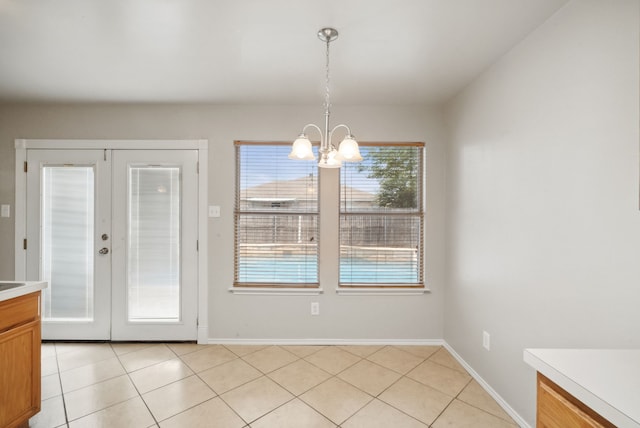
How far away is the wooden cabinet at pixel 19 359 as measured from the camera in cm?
157

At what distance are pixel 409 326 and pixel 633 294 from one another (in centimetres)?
194

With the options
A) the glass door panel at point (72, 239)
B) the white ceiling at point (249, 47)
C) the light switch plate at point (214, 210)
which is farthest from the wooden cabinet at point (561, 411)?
the glass door panel at point (72, 239)

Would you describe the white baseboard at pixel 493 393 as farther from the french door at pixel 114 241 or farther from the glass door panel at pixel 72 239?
the glass door panel at pixel 72 239

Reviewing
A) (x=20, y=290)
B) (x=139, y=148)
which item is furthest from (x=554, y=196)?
(x=139, y=148)

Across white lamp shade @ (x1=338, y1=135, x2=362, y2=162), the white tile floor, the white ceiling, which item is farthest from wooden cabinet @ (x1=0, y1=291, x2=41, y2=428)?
white lamp shade @ (x1=338, y1=135, x2=362, y2=162)

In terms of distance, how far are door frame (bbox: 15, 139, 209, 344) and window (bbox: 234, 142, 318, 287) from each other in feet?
1.06

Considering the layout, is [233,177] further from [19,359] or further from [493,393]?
[493,393]

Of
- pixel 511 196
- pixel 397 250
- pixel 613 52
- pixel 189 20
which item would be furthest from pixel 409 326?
pixel 189 20

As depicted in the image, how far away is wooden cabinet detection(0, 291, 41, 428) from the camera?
1.57m

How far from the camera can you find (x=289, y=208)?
115 inches

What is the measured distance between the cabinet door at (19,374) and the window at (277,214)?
149cm

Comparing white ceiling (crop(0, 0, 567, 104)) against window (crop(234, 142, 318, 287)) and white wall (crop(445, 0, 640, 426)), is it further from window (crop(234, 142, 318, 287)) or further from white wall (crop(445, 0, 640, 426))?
window (crop(234, 142, 318, 287))

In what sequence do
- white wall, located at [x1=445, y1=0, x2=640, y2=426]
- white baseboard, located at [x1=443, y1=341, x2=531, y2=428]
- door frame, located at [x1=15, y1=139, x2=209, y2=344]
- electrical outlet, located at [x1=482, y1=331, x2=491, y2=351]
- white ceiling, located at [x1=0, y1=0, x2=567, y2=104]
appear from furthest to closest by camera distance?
door frame, located at [x1=15, y1=139, x2=209, y2=344] < electrical outlet, located at [x1=482, y1=331, x2=491, y2=351] < white baseboard, located at [x1=443, y1=341, x2=531, y2=428] < white ceiling, located at [x1=0, y1=0, x2=567, y2=104] < white wall, located at [x1=445, y1=0, x2=640, y2=426]

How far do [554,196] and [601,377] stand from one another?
1024 mm
